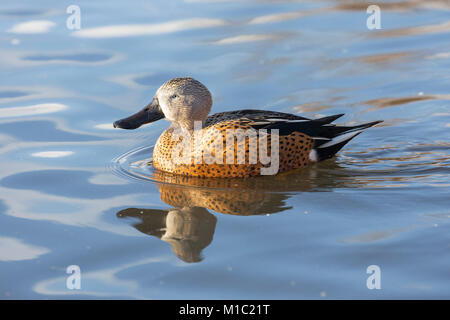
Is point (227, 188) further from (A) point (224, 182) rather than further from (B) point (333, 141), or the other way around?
(B) point (333, 141)

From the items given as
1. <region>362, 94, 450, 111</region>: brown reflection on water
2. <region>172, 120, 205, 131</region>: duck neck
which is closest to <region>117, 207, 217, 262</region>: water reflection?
<region>172, 120, 205, 131</region>: duck neck

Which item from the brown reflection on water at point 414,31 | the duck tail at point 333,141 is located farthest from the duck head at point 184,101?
the brown reflection on water at point 414,31

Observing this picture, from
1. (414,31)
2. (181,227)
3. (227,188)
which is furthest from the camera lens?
(414,31)

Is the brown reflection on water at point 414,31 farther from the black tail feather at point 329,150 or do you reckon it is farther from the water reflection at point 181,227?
the water reflection at point 181,227

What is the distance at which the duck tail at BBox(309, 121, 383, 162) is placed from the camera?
6.98m

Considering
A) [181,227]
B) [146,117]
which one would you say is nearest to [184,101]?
[146,117]

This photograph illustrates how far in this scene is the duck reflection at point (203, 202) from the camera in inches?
210

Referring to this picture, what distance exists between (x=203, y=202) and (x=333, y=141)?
1.61 m

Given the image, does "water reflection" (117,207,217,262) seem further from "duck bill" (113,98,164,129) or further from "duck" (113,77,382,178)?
Answer: "duck bill" (113,98,164,129)

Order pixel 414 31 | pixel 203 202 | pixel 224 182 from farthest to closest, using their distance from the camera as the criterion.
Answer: pixel 414 31
pixel 224 182
pixel 203 202

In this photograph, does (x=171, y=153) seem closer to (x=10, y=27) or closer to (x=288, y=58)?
(x=288, y=58)

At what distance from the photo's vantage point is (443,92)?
877cm

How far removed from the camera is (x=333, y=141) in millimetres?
7008

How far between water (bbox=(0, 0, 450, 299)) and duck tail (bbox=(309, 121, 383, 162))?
0.13 metres
